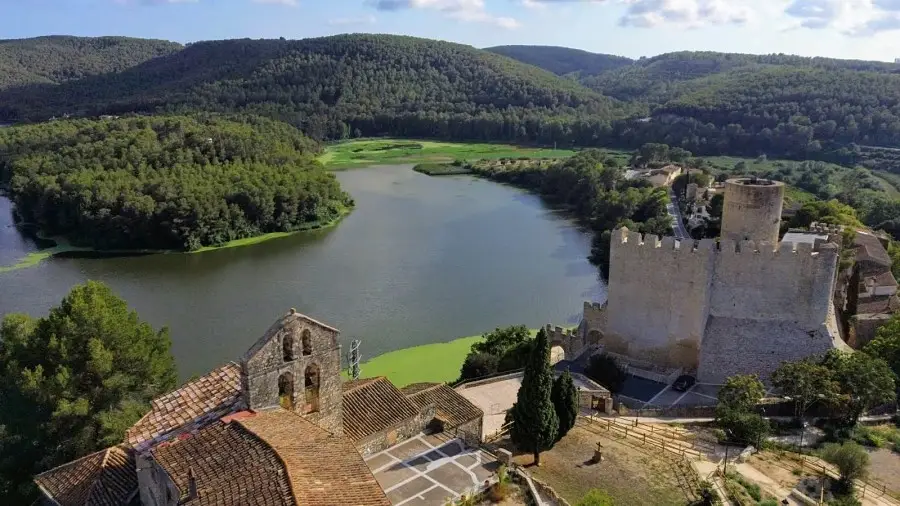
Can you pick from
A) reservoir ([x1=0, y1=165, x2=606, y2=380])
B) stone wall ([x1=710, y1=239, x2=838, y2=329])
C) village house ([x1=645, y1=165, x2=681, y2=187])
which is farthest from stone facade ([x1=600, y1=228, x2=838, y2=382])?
village house ([x1=645, y1=165, x2=681, y2=187])

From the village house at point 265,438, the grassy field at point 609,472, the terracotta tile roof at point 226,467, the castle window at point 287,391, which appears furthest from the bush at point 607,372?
the terracotta tile roof at point 226,467

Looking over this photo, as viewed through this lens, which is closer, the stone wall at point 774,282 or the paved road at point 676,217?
the stone wall at point 774,282

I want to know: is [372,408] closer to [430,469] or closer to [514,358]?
[430,469]

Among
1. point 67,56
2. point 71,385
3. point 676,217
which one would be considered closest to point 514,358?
point 71,385

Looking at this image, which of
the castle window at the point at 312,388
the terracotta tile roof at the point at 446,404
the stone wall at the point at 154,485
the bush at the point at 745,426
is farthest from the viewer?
the bush at the point at 745,426

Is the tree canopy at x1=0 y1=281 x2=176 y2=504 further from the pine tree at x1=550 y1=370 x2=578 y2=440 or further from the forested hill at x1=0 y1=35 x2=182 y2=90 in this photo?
the forested hill at x1=0 y1=35 x2=182 y2=90

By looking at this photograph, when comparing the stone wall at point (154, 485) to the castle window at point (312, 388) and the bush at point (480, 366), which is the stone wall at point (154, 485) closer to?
the castle window at point (312, 388)
